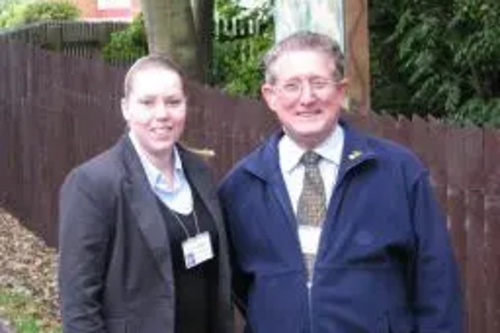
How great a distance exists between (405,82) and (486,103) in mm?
1982

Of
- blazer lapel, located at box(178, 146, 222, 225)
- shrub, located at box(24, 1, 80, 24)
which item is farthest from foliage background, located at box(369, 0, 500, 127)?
shrub, located at box(24, 1, 80, 24)

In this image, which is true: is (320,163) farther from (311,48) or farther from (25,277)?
(25,277)

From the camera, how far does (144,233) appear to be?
12.2ft

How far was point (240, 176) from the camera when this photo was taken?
3752 millimetres

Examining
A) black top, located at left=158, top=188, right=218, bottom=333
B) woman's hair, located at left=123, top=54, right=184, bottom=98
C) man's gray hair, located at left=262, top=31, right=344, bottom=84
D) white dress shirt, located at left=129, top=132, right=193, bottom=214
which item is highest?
man's gray hair, located at left=262, top=31, right=344, bottom=84

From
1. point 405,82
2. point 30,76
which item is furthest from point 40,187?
point 405,82

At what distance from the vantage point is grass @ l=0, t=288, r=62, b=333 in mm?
8367

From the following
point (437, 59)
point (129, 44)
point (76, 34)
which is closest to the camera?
point (437, 59)

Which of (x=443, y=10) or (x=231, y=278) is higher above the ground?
(x=443, y=10)

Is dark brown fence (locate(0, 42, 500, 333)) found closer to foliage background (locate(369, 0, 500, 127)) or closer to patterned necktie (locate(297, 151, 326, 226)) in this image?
patterned necktie (locate(297, 151, 326, 226))

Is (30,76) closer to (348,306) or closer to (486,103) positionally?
(486,103)

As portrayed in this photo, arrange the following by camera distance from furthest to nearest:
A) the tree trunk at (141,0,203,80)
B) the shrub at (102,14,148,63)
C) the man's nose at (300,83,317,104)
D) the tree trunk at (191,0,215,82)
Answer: the shrub at (102,14,148,63) → the tree trunk at (191,0,215,82) → the tree trunk at (141,0,203,80) → the man's nose at (300,83,317,104)

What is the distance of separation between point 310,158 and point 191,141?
13.7 feet

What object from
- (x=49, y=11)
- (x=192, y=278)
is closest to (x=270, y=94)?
(x=192, y=278)
